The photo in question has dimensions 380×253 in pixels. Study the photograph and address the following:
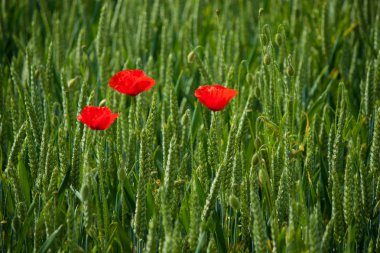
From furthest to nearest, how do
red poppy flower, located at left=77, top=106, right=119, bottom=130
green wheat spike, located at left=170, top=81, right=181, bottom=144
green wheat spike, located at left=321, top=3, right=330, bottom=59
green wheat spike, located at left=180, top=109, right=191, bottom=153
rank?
1. green wheat spike, located at left=321, top=3, right=330, bottom=59
2. green wheat spike, located at left=180, top=109, right=191, bottom=153
3. green wheat spike, located at left=170, top=81, right=181, bottom=144
4. red poppy flower, located at left=77, top=106, right=119, bottom=130

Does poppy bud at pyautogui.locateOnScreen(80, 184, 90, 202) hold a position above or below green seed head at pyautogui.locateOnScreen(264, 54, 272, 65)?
below

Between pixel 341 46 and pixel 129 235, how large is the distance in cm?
138

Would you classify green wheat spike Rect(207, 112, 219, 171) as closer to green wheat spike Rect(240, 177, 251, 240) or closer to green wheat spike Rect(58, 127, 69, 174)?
green wheat spike Rect(240, 177, 251, 240)

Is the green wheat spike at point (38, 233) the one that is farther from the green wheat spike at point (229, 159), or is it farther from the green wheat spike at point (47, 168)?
the green wheat spike at point (229, 159)

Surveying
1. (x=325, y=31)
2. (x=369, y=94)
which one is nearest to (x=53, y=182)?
(x=369, y=94)

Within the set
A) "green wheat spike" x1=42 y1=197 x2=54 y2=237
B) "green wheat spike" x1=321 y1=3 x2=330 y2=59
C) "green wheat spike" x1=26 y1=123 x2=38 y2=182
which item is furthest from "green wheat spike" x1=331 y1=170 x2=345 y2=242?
"green wheat spike" x1=321 y1=3 x2=330 y2=59

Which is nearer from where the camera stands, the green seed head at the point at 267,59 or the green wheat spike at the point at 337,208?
the green wheat spike at the point at 337,208

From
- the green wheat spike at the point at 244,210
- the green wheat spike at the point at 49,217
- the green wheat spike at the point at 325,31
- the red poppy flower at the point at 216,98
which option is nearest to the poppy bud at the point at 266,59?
the red poppy flower at the point at 216,98

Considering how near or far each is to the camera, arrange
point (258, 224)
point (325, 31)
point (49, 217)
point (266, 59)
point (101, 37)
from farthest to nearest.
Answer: point (325, 31), point (101, 37), point (266, 59), point (49, 217), point (258, 224)

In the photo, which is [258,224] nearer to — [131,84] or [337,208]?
[337,208]

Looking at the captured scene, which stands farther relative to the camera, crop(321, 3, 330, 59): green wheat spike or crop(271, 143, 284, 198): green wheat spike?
crop(321, 3, 330, 59): green wheat spike

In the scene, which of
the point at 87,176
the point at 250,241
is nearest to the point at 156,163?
the point at 250,241

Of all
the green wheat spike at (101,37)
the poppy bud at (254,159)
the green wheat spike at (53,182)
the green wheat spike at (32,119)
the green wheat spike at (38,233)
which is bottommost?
the green wheat spike at (38,233)

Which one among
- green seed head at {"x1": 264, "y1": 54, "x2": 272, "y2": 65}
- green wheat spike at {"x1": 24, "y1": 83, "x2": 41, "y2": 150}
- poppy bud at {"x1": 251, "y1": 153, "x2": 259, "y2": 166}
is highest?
green seed head at {"x1": 264, "y1": 54, "x2": 272, "y2": 65}
